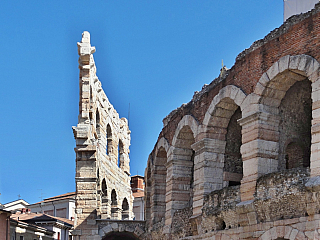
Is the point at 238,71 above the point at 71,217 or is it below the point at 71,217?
above

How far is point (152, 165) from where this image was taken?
22.3m

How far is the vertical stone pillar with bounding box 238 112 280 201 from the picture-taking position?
1345 centimetres

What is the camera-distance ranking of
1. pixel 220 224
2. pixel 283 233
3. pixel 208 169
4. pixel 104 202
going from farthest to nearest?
pixel 104 202 < pixel 208 169 < pixel 220 224 < pixel 283 233

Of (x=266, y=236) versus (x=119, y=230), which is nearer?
(x=266, y=236)

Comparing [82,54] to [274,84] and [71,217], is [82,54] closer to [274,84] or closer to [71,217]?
[274,84]

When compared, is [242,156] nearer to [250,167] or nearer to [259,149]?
[250,167]

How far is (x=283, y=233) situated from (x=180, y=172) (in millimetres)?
6987

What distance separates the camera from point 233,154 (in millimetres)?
16500

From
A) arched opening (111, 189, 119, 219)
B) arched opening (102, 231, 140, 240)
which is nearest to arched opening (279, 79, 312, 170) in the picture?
arched opening (102, 231, 140, 240)

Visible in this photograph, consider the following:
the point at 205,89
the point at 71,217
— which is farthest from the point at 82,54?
the point at 71,217

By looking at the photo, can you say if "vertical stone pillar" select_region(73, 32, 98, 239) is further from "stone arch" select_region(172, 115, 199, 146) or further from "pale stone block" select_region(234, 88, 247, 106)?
"pale stone block" select_region(234, 88, 247, 106)

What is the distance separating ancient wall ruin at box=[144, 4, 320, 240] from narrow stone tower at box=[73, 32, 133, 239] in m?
4.68

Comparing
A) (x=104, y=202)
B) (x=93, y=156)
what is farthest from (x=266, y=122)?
(x=104, y=202)

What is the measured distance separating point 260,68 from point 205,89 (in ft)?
11.3
